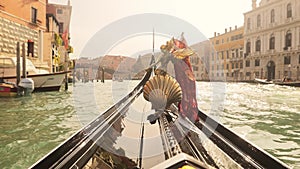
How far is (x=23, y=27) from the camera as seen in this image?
45.2 feet

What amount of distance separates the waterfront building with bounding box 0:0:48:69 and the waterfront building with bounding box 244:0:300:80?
2000cm

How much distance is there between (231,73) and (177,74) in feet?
106

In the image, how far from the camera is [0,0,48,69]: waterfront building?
1207 cm

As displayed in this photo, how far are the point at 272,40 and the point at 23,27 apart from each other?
2238cm

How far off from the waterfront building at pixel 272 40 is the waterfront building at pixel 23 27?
19997 mm

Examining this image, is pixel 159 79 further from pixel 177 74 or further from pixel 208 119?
pixel 208 119

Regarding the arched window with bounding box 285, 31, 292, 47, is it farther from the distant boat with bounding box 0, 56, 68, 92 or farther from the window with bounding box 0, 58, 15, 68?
the window with bounding box 0, 58, 15, 68

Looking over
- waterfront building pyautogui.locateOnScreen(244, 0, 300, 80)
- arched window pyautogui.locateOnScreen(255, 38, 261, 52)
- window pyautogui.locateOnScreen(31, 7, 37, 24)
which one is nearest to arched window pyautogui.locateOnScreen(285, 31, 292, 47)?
waterfront building pyautogui.locateOnScreen(244, 0, 300, 80)

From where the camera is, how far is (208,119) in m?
2.35

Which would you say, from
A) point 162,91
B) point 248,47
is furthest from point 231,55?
point 162,91

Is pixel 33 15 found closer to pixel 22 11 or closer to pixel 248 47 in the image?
pixel 22 11

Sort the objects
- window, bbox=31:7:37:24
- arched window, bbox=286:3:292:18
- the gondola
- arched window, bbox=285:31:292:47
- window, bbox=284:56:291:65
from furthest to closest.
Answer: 1. arched window, bbox=286:3:292:18
2. arched window, bbox=285:31:292:47
3. window, bbox=284:56:291:65
4. window, bbox=31:7:37:24
5. the gondola

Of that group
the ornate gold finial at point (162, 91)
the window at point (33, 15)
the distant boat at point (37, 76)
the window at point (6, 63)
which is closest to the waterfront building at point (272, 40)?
the distant boat at point (37, 76)

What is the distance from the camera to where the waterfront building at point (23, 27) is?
12.1 meters
